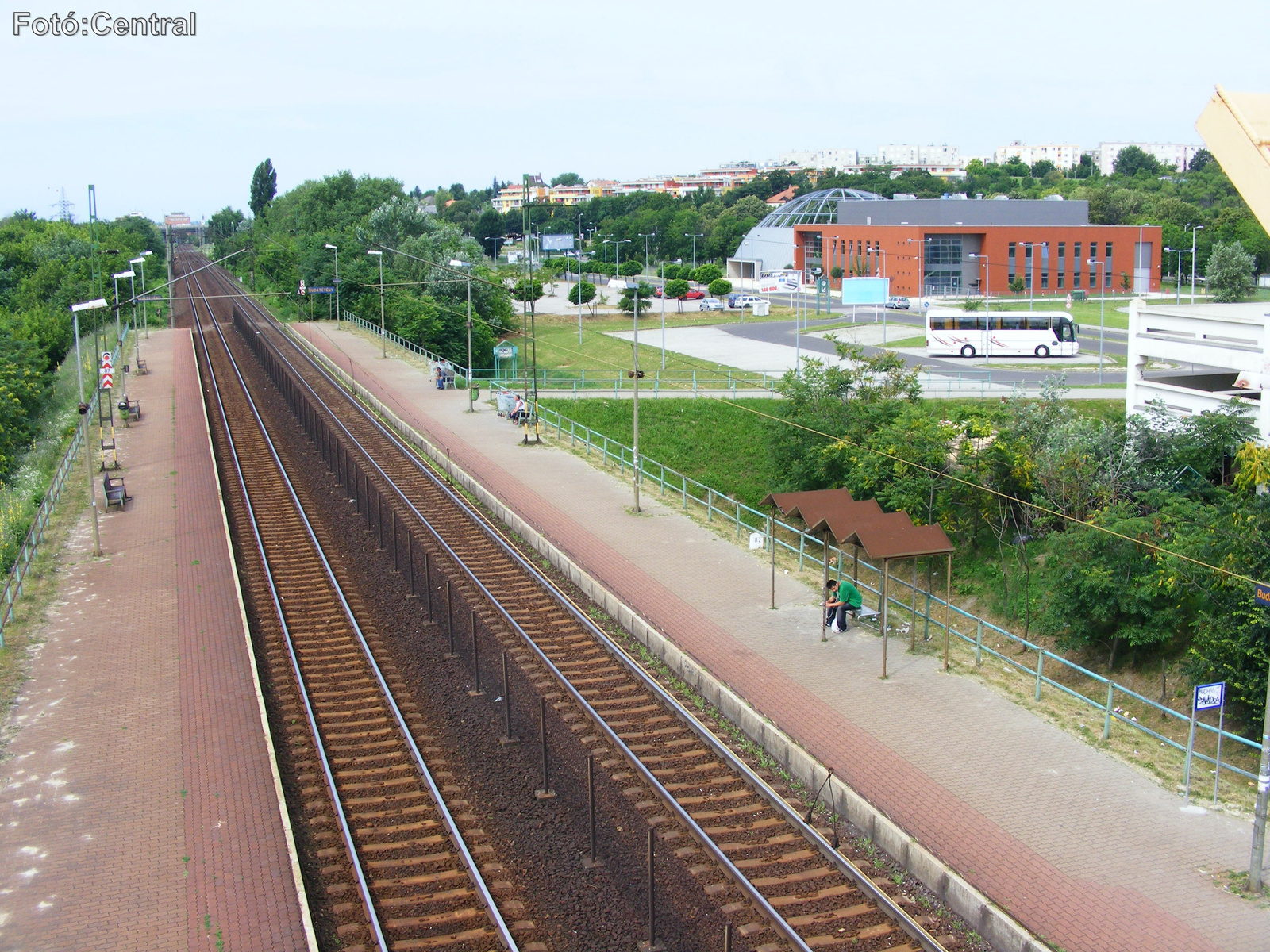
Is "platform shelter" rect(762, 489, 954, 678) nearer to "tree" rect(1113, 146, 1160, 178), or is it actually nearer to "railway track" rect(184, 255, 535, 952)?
"railway track" rect(184, 255, 535, 952)

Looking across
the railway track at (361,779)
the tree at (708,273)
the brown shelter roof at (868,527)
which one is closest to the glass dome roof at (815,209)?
the tree at (708,273)

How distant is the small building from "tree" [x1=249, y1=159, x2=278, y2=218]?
5989 inches

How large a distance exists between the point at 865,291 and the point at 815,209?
82.4ft

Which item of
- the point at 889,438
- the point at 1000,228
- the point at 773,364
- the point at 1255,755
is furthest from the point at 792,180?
the point at 1255,755

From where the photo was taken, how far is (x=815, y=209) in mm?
104750

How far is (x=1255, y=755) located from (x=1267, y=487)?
6.94 meters

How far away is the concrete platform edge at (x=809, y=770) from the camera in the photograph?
10383 mm

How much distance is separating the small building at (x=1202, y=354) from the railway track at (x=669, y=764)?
16.6 metres

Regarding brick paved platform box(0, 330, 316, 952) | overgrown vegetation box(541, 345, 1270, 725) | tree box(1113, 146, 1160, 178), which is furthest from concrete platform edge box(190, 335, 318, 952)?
tree box(1113, 146, 1160, 178)

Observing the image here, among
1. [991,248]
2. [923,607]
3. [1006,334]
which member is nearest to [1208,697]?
[923,607]

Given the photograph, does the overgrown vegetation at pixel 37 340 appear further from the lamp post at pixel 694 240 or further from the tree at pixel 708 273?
the lamp post at pixel 694 240

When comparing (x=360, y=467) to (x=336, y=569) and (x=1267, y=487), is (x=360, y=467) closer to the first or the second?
(x=336, y=569)

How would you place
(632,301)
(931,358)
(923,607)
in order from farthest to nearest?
(632,301)
(931,358)
(923,607)

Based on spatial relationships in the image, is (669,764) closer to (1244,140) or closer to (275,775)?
(275,775)
